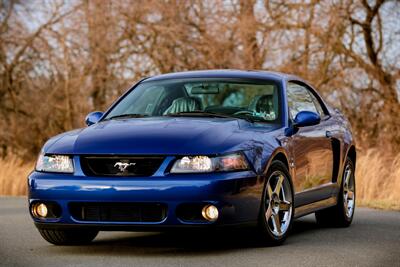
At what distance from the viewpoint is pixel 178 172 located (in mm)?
7344

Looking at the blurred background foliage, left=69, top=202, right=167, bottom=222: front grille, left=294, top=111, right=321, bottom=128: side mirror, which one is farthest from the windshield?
the blurred background foliage

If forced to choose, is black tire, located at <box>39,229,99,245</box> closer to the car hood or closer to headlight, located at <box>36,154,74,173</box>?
headlight, located at <box>36,154,74,173</box>

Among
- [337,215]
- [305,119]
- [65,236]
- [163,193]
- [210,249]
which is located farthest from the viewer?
[337,215]

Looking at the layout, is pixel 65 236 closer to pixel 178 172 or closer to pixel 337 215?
pixel 178 172

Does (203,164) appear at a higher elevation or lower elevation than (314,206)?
higher

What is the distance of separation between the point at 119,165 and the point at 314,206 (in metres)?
2.54

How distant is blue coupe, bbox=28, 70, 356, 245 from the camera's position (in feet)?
24.1

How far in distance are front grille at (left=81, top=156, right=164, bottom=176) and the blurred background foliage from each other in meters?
14.3

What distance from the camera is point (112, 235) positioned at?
927cm

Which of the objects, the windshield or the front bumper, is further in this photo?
the windshield

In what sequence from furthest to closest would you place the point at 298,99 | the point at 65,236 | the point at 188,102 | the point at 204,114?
the point at 298,99, the point at 188,102, the point at 204,114, the point at 65,236

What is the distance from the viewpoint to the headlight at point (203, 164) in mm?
7363

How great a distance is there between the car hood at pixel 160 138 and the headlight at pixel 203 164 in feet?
0.17

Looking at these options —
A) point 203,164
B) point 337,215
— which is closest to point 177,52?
point 337,215
